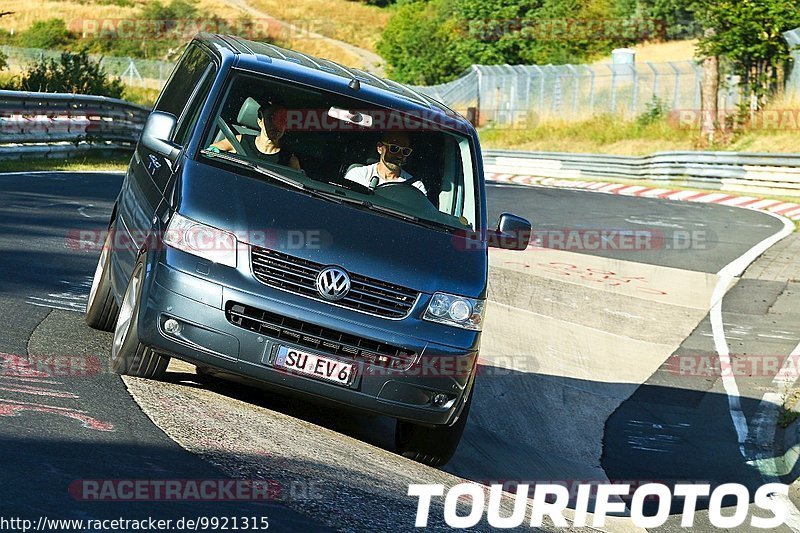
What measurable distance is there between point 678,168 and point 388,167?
2915 cm

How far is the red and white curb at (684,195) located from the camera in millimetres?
27219

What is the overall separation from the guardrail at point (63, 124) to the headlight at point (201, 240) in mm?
15539

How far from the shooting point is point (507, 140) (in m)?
56.0

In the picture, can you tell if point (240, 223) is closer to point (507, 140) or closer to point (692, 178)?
point (692, 178)

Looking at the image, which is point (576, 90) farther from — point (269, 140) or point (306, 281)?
point (306, 281)

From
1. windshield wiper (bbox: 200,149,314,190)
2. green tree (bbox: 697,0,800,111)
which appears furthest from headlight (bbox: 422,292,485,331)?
green tree (bbox: 697,0,800,111)

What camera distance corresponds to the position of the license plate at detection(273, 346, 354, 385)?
6172mm

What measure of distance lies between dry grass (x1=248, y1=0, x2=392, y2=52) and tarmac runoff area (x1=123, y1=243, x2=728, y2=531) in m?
105

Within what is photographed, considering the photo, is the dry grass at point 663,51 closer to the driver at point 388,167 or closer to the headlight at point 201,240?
the driver at point 388,167

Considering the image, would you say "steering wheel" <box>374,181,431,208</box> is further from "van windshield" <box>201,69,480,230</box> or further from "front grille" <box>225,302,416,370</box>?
"front grille" <box>225,302,416,370</box>

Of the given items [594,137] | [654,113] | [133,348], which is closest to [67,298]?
[133,348]

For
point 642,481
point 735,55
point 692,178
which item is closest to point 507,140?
point 735,55

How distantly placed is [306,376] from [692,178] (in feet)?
97.2

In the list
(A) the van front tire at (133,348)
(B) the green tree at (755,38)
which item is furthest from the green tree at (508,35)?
(A) the van front tire at (133,348)
